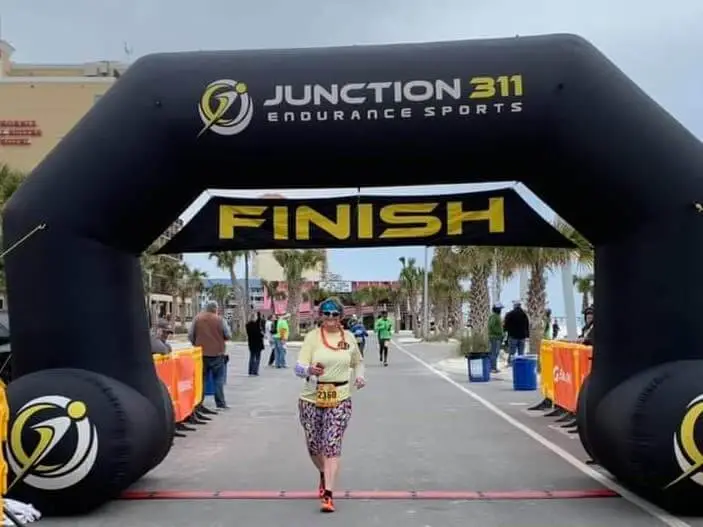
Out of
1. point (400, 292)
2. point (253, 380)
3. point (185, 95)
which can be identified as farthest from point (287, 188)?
point (400, 292)

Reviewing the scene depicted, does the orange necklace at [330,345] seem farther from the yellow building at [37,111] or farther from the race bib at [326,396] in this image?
the yellow building at [37,111]

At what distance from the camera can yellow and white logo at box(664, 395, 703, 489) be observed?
22.1 feet

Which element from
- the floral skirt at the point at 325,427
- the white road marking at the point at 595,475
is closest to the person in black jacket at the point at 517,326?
the white road marking at the point at 595,475

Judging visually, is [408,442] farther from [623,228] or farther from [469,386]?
[469,386]

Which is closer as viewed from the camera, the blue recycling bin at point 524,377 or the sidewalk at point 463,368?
the blue recycling bin at point 524,377

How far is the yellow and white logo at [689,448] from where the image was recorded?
6.74 metres

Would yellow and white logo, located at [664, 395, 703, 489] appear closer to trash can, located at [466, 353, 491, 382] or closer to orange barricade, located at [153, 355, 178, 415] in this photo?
orange barricade, located at [153, 355, 178, 415]

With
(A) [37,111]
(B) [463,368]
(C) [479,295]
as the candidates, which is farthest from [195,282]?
(B) [463,368]

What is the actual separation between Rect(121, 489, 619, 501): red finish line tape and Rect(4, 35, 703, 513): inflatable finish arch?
432 mm

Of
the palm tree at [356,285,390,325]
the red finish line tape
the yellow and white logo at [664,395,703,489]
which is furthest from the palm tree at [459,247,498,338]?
the palm tree at [356,285,390,325]

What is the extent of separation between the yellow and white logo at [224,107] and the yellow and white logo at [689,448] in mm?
4211

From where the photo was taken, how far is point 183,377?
1295cm

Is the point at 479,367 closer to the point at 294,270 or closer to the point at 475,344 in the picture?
the point at 475,344

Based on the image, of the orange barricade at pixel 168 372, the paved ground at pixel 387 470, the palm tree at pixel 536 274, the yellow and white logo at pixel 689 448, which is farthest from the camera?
the palm tree at pixel 536 274
